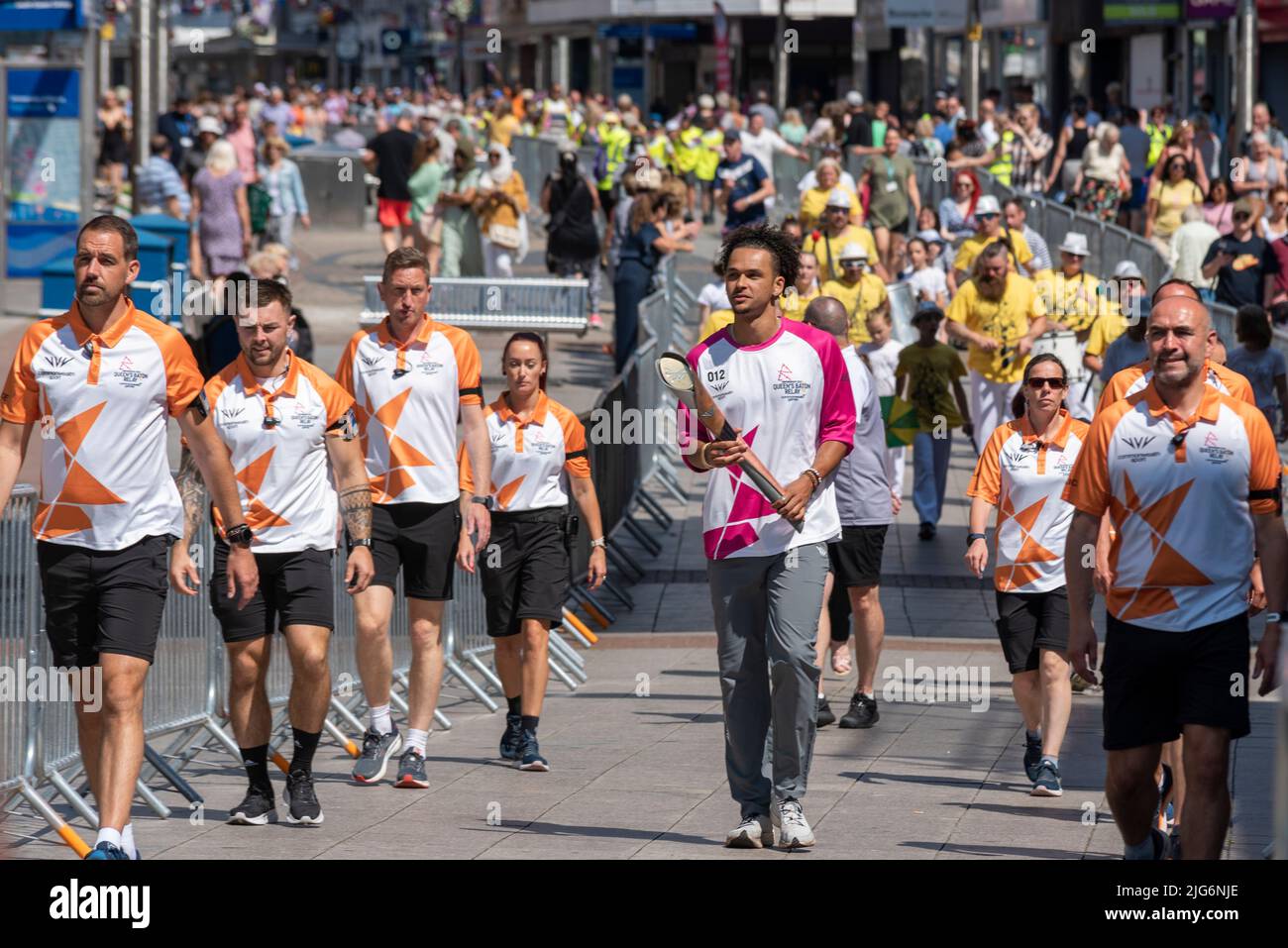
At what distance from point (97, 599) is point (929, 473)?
910 centimetres

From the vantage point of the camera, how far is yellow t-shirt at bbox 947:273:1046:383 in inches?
595

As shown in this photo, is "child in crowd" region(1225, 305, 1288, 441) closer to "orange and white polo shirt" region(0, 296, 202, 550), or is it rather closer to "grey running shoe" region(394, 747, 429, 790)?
"grey running shoe" region(394, 747, 429, 790)

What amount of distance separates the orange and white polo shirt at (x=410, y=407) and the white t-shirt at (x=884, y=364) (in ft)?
Result: 22.1

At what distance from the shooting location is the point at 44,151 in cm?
2422

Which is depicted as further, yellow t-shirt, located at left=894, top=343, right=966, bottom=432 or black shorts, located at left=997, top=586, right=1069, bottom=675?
yellow t-shirt, located at left=894, top=343, right=966, bottom=432

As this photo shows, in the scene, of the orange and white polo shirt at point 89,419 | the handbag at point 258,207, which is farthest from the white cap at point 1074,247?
the handbag at point 258,207

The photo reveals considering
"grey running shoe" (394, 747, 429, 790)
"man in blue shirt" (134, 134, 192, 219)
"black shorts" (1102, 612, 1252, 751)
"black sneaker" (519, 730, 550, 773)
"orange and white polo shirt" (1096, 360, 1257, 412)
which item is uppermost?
"man in blue shirt" (134, 134, 192, 219)

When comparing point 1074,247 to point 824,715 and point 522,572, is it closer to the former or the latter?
point 824,715

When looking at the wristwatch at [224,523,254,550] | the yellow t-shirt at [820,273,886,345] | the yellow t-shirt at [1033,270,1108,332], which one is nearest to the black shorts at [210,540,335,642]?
the wristwatch at [224,523,254,550]

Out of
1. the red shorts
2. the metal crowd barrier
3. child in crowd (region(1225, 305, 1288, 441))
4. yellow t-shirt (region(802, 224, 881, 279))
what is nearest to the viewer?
child in crowd (region(1225, 305, 1288, 441))

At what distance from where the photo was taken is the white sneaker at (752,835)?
7387 millimetres

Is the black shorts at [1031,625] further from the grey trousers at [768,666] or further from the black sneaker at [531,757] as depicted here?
the black sneaker at [531,757]

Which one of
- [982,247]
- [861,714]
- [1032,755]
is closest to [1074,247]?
A: [982,247]

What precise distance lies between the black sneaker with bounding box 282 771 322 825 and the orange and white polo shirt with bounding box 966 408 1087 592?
2783 mm
